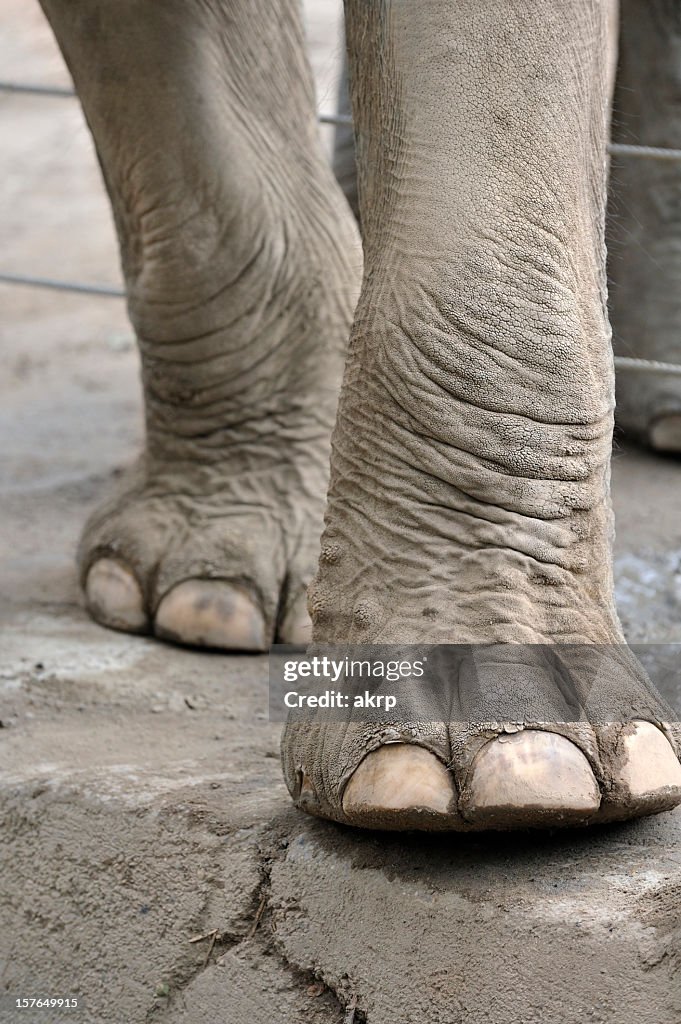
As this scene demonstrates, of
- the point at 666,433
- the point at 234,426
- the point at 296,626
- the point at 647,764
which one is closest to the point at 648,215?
the point at 666,433

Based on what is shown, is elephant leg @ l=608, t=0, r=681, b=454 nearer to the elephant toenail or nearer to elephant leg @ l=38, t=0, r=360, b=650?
elephant leg @ l=38, t=0, r=360, b=650

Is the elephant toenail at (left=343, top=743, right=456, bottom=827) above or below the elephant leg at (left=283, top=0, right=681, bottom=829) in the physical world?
below

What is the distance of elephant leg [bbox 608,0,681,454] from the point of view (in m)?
2.51

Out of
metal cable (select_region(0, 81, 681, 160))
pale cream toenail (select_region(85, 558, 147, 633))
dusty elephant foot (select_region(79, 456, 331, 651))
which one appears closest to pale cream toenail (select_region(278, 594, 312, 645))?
dusty elephant foot (select_region(79, 456, 331, 651))

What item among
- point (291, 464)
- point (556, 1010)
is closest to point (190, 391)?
point (291, 464)

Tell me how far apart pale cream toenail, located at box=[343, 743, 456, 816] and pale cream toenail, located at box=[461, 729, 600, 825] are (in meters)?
0.02

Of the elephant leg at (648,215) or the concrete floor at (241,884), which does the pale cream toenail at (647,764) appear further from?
the elephant leg at (648,215)

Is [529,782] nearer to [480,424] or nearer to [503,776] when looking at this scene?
[503,776]

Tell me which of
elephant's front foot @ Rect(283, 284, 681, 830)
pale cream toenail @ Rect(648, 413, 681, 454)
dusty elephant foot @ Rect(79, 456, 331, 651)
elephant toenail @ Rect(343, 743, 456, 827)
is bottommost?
pale cream toenail @ Rect(648, 413, 681, 454)

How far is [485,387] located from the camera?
→ 1175mm

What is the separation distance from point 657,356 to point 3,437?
120 cm

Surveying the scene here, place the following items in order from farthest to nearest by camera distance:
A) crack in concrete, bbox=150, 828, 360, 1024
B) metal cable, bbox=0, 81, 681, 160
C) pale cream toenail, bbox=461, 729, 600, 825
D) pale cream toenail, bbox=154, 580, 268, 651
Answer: metal cable, bbox=0, 81, 681, 160, pale cream toenail, bbox=154, 580, 268, 651, crack in concrete, bbox=150, 828, 360, 1024, pale cream toenail, bbox=461, 729, 600, 825

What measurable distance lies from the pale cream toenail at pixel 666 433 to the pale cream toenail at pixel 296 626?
937 mm

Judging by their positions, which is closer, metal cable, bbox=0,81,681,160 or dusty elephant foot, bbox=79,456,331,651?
dusty elephant foot, bbox=79,456,331,651
